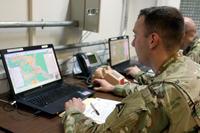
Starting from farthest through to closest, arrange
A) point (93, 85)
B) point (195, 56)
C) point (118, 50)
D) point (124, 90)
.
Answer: point (118, 50), point (195, 56), point (93, 85), point (124, 90)

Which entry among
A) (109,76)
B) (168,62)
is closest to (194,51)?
(109,76)

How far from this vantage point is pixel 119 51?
2518mm

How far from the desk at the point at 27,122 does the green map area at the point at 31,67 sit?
0.22 m

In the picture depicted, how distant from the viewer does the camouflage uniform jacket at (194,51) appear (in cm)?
238

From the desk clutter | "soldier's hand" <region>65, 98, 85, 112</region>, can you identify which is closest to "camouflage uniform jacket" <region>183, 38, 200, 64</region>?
the desk clutter

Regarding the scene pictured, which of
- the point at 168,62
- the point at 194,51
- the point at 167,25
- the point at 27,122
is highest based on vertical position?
the point at 167,25

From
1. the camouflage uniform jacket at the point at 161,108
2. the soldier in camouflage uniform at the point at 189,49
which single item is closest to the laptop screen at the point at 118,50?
the soldier in camouflage uniform at the point at 189,49

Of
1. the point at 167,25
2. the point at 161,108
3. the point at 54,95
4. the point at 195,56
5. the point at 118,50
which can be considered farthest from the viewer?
the point at 118,50

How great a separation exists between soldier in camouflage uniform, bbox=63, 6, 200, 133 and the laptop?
0.35 metres

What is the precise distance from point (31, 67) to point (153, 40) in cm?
84

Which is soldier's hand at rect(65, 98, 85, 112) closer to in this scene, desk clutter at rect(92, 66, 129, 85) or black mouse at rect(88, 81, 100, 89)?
black mouse at rect(88, 81, 100, 89)

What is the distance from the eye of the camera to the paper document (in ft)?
4.54

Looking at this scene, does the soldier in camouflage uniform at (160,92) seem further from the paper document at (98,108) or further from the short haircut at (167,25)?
the paper document at (98,108)

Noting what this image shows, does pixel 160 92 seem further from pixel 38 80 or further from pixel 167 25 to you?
pixel 38 80
